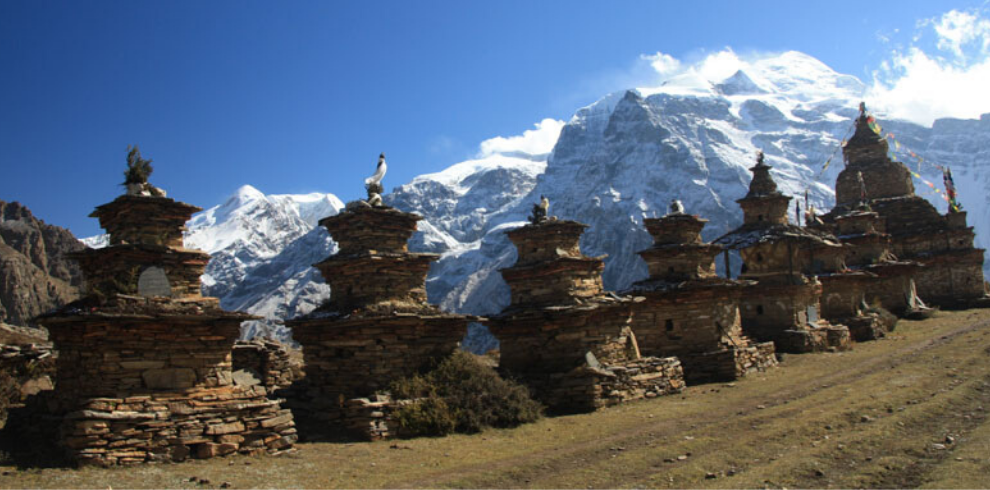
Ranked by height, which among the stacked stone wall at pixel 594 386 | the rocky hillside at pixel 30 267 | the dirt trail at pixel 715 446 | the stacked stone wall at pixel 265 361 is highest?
the rocky hillside at pixel 30 267

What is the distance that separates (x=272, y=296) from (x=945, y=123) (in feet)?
519

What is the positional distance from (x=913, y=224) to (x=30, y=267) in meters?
61.6

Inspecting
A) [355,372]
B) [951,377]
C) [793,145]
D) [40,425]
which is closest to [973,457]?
[951,377]

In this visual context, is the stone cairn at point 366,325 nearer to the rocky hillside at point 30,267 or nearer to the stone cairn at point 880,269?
the rocky hillside at point 30,267

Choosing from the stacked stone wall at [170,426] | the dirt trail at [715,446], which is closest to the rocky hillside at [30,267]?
the stacked stone wall at [170,426]

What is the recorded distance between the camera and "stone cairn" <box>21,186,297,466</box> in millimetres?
10797

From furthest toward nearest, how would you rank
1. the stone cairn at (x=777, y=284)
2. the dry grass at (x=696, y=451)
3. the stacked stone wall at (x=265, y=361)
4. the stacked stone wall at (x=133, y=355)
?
the stone cairn at (x=777, y=284), the stacked stone wall at (x=265, y=361), the stacked stone wall at (x=133, y=355), the dry grass at (x=696, y=451)

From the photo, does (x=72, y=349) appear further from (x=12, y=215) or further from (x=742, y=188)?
(x=742, y=188)

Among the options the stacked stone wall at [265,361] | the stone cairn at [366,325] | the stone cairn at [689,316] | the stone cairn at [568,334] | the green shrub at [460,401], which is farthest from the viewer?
the stone cairn at [689,316]

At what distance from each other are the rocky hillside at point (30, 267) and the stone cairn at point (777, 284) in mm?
36719

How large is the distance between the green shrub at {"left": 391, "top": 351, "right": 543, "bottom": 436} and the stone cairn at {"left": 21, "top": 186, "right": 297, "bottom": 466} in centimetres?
292

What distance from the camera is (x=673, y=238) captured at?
23.6 m

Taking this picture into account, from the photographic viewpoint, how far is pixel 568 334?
18297 millimetres

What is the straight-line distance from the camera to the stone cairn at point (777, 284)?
27.0m
